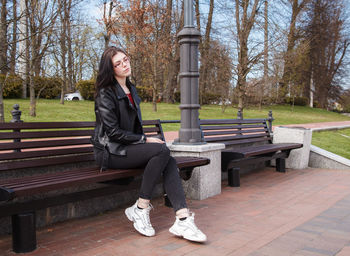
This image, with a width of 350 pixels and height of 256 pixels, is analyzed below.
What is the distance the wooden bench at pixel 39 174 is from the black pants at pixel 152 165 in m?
0.10

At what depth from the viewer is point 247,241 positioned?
3.43 m

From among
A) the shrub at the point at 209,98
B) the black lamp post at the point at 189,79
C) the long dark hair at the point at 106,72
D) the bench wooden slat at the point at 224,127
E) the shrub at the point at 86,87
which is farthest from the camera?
the shrub at the point at 209,98

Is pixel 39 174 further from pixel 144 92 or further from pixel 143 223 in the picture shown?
pixel 144 92

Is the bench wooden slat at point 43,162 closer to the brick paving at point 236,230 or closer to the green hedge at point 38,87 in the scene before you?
the brick paving at point 236,230

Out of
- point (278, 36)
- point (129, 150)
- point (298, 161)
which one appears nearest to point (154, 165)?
point (129, 150)

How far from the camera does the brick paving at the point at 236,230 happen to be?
3.22 metres

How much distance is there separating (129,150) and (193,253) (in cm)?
107

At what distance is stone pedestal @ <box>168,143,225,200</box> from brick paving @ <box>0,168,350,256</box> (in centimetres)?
14

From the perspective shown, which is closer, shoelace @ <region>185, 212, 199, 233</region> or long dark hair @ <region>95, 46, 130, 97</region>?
shoelace @ <region>185, 212, 199, 233</region>

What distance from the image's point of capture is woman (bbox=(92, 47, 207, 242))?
3545 mm

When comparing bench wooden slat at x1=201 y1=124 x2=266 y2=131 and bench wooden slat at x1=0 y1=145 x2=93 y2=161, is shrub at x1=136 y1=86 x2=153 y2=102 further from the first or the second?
bench wooden slat at x1=0 y1=145 x2=93 y2=161

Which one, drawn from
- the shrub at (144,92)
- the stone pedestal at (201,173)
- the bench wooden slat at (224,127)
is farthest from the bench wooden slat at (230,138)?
the shrub at (144,92)

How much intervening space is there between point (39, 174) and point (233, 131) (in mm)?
3870

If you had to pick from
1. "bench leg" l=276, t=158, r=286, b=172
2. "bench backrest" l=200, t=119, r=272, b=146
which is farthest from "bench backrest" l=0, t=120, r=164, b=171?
"bench leg" l=276, t=158, r=286, b=172
